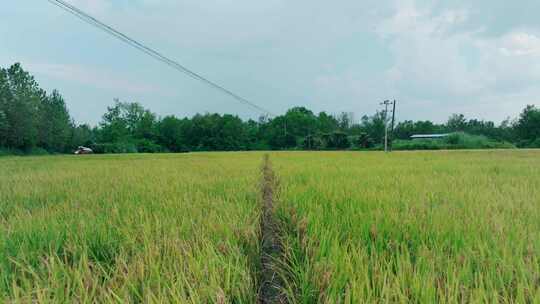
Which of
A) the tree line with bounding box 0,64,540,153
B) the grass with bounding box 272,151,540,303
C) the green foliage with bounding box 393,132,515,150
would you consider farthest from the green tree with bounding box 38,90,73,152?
the green foliage with bounding box 393,132,515,150

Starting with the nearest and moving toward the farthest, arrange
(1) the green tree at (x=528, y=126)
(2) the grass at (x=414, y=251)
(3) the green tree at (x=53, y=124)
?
(2) the grass at (x=414, y=251) < (3) the green tree at (x=53, y=124) < (1) the green tree at (x=528, y=126)

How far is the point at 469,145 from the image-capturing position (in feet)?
108

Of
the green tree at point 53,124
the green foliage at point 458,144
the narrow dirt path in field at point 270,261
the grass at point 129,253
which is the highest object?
the green tree at point 53,124

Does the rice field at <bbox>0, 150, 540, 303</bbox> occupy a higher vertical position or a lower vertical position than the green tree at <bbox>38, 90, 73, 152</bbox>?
lower

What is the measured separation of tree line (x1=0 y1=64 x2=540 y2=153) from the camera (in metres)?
35.3

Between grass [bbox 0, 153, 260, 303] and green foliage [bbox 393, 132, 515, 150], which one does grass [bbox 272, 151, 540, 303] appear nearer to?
grass [bbox 0, 153, 260, 303]

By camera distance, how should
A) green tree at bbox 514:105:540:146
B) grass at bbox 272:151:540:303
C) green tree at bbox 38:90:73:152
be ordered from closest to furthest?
grass at bbox 272:151:540:303, green tree at bbox 38:90:73:152, green tree at bbox 514:105:540:146

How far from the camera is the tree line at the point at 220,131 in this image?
35.3 meters

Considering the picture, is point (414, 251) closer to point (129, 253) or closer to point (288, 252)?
point (288, 252)

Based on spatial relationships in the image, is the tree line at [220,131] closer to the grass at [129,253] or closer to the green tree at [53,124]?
the green tree at [53,124]

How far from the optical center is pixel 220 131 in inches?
1912

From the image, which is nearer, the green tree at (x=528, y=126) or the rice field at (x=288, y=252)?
the rice field at (x=288, y=252)

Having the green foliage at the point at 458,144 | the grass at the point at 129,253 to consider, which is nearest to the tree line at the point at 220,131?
the green foliage at the point at 458,144

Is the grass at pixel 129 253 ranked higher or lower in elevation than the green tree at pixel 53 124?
lower
